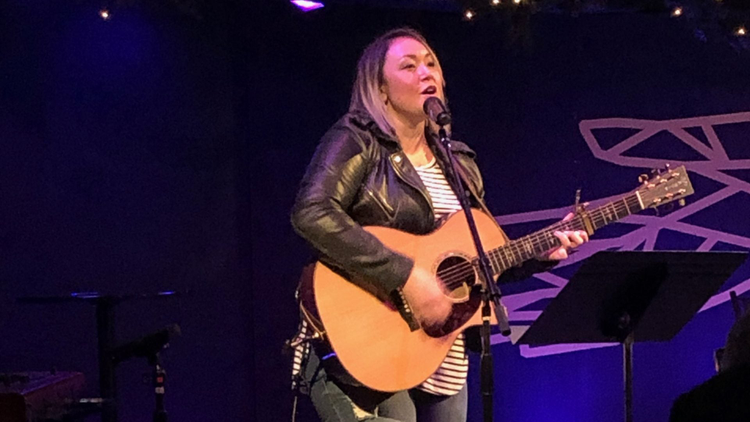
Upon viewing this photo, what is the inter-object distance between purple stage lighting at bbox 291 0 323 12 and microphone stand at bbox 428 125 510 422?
1.92m

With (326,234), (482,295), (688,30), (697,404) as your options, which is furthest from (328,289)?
(688,30)

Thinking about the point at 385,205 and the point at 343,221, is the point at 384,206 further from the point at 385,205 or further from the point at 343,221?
the point at 343,221

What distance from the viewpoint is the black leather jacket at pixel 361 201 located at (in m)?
2.74

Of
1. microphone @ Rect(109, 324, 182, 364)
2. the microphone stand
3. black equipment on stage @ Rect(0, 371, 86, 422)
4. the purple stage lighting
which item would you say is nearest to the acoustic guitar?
the microphone stand

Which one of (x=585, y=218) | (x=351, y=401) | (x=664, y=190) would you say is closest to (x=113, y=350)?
(x=351, y=401)

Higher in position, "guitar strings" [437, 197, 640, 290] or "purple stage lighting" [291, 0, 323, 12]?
"purple stage lighting" [291, 0, 323, 12]

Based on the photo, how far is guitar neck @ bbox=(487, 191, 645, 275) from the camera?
299 centimetres

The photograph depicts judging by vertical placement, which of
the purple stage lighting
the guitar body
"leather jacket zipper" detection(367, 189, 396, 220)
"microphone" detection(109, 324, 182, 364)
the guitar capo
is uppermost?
the purple stage lighting

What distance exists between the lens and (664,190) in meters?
3.17

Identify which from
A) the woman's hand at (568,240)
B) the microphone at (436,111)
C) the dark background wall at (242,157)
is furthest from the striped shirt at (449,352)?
the dark background wall at (242,157)

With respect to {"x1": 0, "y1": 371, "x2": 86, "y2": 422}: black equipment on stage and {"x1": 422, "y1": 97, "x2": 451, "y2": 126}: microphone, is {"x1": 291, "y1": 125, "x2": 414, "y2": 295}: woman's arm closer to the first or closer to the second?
{"x1": 422, "y1": 97, "x2": 451, "y2": 126}: microphone

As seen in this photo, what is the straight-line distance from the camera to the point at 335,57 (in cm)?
477

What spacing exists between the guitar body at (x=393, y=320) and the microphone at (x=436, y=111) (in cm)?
36

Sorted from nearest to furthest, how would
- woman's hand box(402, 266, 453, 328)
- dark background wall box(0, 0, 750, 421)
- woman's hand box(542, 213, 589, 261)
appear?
woman's hand box(402, 266, 453, 328)
woman's hand box(542, 213, 589, 261)
dark background wall box(0, 0, 750, 421)
